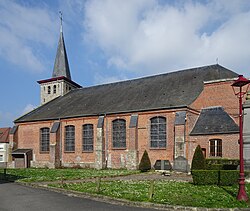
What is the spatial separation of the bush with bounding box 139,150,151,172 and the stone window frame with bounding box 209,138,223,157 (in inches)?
218

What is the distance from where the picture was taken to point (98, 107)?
104 feet

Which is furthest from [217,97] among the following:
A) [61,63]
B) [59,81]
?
[61,63]

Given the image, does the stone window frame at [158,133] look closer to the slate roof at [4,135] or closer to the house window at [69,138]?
the house window at [69,138]

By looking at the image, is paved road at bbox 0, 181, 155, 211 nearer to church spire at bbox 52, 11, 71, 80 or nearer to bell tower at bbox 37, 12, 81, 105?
bell tower at bbox 37, 12, 81, 105

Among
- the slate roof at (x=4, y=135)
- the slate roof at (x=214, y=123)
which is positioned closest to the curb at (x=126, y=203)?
the slate roof at (x=214, y=123)

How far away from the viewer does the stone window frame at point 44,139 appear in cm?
3400

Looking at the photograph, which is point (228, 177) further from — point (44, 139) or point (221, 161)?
point (44, 139)

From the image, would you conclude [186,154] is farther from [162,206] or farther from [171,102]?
[162,206]

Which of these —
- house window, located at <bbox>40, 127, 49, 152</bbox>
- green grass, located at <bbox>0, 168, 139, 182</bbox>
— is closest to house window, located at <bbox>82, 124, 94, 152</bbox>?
house window, located at <bbox>40, 127, 49, 152</bbox>

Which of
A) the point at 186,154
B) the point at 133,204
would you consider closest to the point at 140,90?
the point at 186,154

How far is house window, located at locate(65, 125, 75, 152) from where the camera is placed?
32312mm

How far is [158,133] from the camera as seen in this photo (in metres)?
27.2

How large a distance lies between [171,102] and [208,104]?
351 cm

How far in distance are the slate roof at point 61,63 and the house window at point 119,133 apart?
16.9 metres
